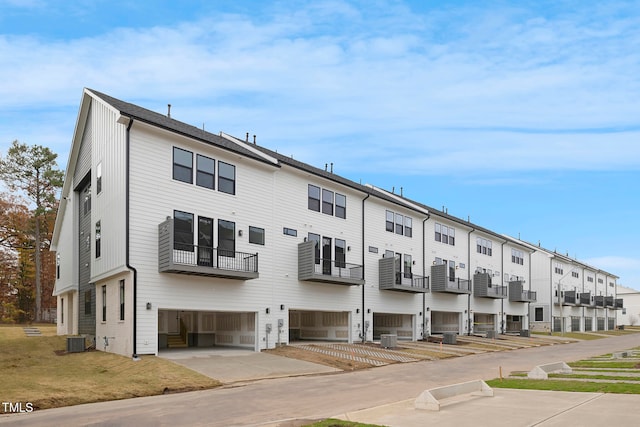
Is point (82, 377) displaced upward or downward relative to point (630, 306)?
upward

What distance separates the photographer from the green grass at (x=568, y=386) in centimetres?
1603

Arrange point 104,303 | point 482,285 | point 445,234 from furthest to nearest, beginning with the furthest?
point 482,285
point 445,234
point 104,303

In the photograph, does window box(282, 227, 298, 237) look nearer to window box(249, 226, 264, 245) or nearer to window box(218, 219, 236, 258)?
window box(249, 226, 264, 245)

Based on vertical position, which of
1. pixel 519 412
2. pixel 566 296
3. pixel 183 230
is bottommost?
pixel 566 296

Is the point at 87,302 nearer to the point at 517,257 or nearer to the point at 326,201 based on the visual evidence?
the point at 326,201

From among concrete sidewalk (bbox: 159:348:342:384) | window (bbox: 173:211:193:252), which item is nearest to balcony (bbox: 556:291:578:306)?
concrete sidewalk (bbox: 159:348:342:384)

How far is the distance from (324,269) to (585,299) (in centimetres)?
6156

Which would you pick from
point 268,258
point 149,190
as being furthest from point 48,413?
point 268,258

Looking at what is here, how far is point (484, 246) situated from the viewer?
5700cm

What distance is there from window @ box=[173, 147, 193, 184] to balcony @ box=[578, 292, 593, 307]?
224 ft

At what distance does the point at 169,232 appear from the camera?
2403 cm

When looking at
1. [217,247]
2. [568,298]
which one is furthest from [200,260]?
[568,298]

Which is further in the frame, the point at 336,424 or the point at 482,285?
the point at 482,285

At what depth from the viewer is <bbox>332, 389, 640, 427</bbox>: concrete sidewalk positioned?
1177cm
